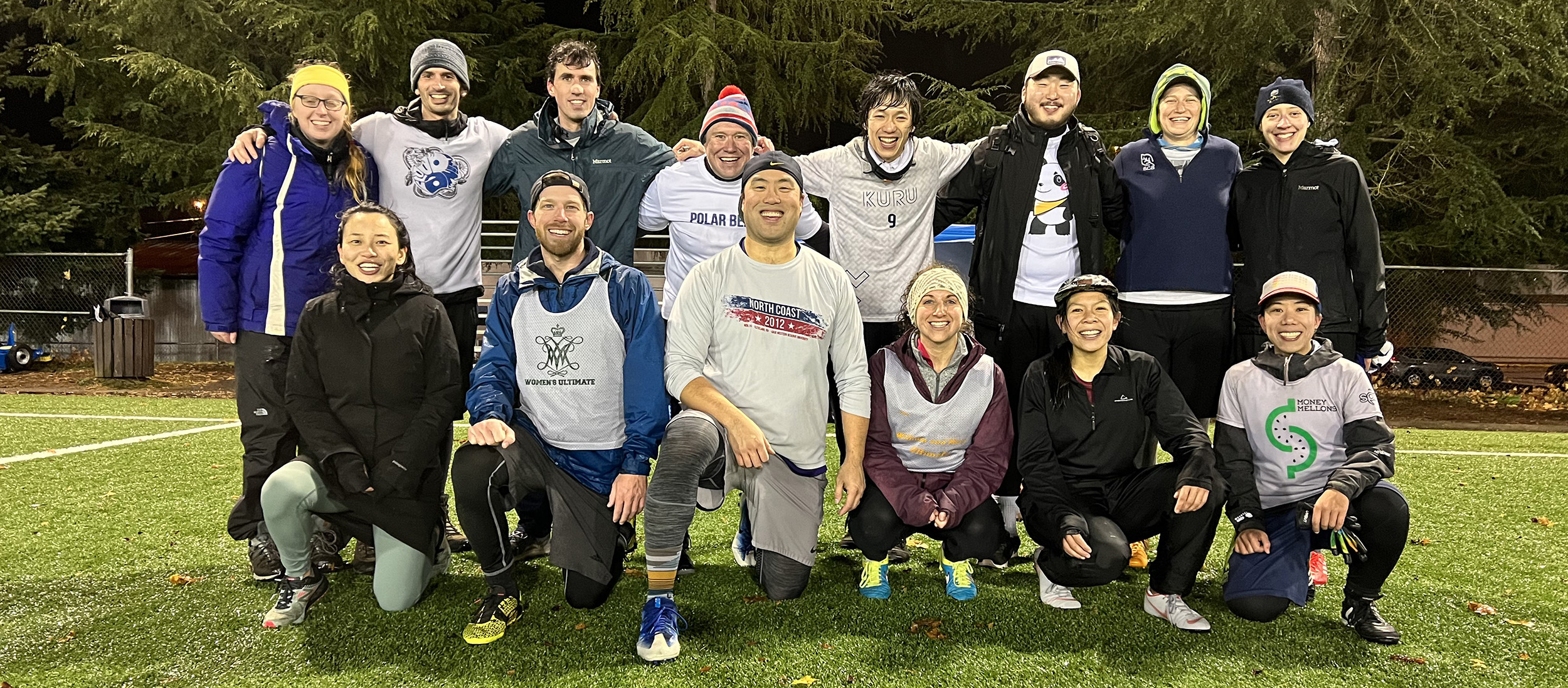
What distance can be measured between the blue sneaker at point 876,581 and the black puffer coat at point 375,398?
1.68 meters

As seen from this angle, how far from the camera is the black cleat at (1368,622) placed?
295cm

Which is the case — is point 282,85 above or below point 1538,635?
above

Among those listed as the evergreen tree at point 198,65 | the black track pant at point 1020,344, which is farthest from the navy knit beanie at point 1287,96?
the evergreen tree at point 198,65

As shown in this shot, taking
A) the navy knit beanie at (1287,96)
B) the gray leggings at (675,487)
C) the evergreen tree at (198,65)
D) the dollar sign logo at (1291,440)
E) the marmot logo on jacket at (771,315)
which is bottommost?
the gray leggings at (675,487)

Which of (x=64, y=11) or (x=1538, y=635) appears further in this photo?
(x=64, y=11)

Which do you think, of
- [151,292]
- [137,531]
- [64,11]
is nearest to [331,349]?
[137,531]

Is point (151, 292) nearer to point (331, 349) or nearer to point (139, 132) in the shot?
point (139, 132)

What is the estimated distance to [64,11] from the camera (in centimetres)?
1581

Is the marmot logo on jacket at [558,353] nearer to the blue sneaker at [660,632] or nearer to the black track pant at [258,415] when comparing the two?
the blue sneaker at [660,632]

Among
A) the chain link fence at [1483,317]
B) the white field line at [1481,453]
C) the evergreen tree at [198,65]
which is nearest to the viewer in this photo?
the white field line at [1481,453]

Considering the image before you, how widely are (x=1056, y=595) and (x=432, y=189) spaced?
10.4 ft

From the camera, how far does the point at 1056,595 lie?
3264 millimetres

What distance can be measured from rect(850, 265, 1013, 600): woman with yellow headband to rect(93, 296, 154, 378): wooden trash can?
12529mm

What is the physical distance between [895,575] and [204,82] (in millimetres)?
15359
